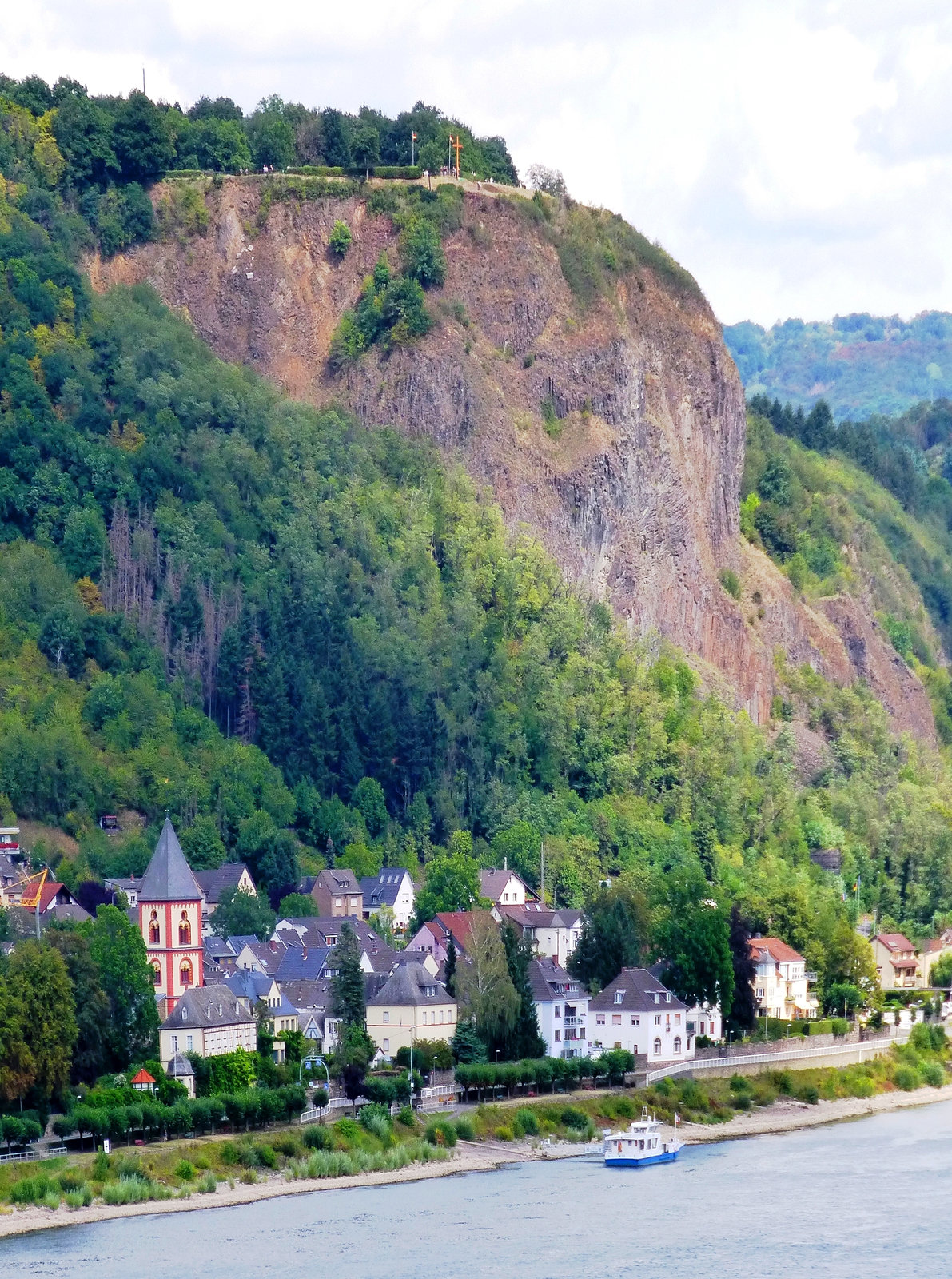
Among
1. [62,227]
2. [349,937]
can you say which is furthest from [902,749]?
[349,937]

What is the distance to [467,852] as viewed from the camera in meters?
110

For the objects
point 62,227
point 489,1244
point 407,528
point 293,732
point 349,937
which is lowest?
point 489,1244

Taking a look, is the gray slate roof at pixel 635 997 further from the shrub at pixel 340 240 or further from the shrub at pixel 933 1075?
the shrub at pixel 340 240

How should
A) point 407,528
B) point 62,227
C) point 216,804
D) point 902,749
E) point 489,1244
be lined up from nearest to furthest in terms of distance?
point 489,1244, point 216,804, point 407,528, point 62,227, point 902,749

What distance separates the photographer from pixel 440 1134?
7875cm

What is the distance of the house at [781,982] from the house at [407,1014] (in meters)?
16.7

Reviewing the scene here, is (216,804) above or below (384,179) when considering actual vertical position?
below

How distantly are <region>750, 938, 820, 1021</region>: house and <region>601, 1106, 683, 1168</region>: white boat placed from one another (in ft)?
67.3

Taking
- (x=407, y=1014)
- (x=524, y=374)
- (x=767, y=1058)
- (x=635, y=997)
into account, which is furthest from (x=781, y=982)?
(x=524, y=374)

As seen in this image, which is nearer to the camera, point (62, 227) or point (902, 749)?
point (62, 227)

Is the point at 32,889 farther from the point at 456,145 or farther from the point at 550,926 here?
the point at 456,145

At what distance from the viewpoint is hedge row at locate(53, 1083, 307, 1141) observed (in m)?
73.2

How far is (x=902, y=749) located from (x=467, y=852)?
3583 centimetres

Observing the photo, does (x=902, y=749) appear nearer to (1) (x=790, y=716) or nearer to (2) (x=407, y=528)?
(1) (x=790, y=716)
